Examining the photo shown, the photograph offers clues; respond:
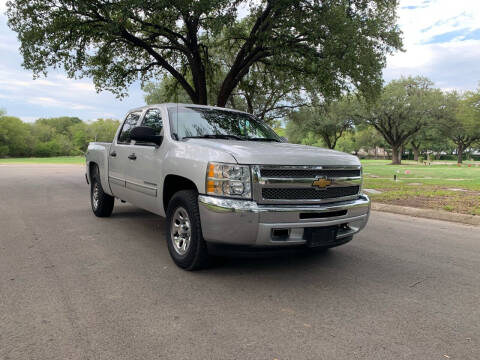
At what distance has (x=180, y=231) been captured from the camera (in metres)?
3.92

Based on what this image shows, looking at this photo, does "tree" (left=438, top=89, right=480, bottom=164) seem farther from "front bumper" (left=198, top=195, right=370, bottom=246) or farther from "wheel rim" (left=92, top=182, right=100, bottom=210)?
"front bumper" (left=198, top=195, right=370, bottom=246)

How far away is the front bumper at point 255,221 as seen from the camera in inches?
127

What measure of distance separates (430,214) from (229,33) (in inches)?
556

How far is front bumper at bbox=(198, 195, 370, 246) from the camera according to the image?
3.21m

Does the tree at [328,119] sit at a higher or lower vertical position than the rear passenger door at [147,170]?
higher

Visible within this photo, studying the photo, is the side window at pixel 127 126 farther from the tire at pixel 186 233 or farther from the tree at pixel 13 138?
the tree at pixel 13 138

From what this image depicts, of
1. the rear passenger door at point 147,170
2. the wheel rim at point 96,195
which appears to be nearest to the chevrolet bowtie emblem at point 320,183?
the rear passenger door at point 147,170

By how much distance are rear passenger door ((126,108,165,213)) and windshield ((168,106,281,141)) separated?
0.93 ft

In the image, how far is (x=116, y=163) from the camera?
568 cm

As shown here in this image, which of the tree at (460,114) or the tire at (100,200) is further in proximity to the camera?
the tree at (460,114)

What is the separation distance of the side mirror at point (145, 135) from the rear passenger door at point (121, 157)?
1011 millimetres

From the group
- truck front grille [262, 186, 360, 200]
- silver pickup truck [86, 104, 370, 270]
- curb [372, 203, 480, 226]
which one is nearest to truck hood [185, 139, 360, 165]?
silver pickup truck [86, 104, 370, 270]

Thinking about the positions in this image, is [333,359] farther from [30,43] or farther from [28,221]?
[30,43]

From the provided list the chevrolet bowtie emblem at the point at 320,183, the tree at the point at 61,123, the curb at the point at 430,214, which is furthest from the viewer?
the tree at the point at 61,123
